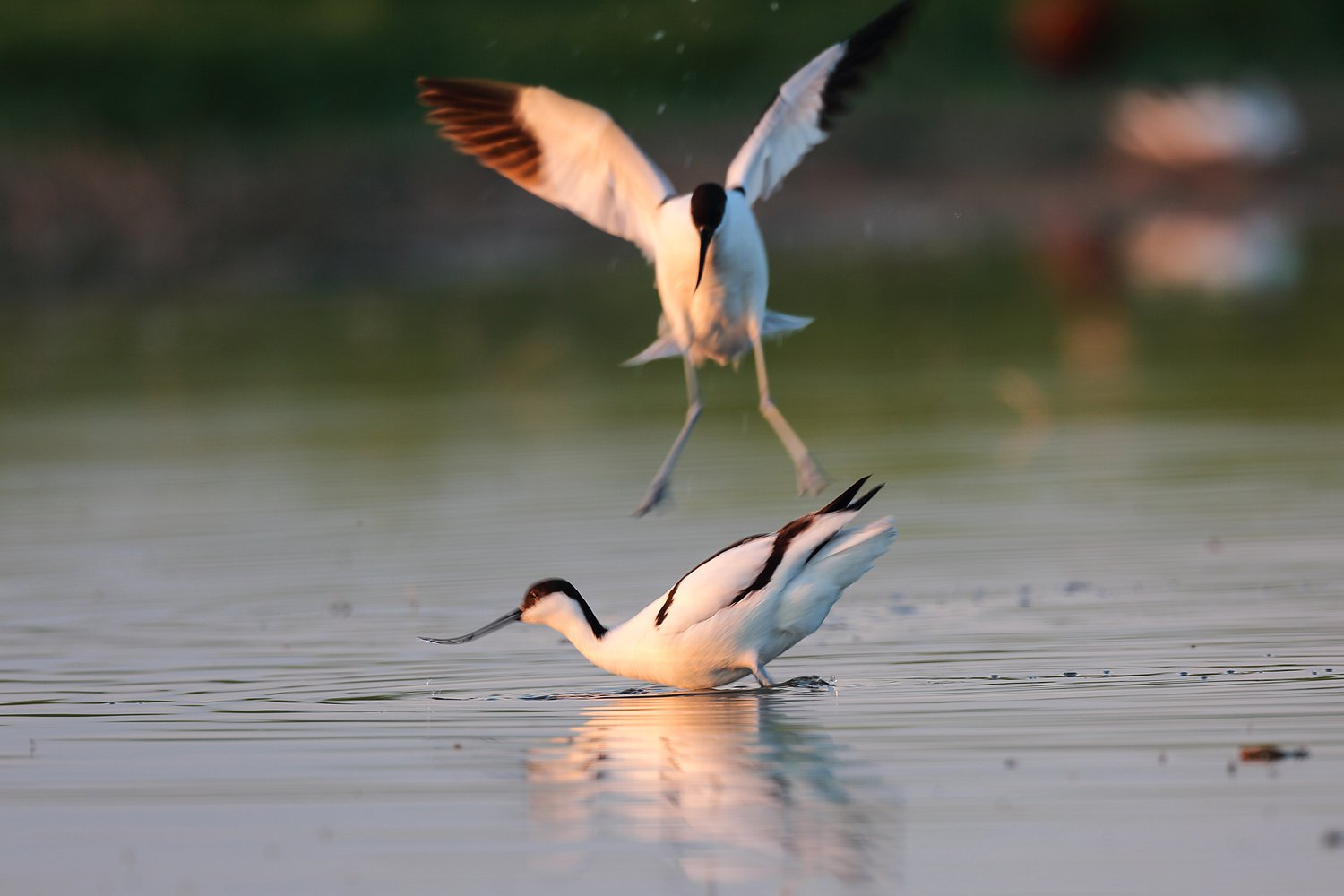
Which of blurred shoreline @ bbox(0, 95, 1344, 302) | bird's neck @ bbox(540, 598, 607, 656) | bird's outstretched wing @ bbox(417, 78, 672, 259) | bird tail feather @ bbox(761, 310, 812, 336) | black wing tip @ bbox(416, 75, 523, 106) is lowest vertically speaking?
bird's neck @ bbox(540, 598, 607, 656)

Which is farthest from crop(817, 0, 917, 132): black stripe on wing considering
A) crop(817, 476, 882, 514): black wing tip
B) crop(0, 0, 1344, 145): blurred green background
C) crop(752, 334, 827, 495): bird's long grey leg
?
crop(0, 0, 1344, 145): blurred green background

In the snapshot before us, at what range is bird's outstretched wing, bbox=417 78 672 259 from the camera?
395 inches

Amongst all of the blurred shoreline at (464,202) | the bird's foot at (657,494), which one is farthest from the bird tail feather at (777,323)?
the blurred shoreline at (464,202)

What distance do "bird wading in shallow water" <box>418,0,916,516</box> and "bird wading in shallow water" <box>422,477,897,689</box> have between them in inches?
66.1

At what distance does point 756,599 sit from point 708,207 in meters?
2.07

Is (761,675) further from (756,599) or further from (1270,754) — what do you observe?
(1270,754)

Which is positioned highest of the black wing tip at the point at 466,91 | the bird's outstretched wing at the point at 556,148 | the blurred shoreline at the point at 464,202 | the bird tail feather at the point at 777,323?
the blurred shoreline at the point at 464,202

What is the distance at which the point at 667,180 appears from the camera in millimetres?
10141

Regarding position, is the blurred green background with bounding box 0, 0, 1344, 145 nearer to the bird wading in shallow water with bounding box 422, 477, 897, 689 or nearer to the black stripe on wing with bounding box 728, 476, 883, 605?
the bird wading in shallow water with bounding box 422, 477, 897, 689

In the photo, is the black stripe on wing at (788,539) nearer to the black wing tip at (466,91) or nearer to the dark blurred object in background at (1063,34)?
the black wing tip at (466,91)

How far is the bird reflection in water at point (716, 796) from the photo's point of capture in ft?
19.0

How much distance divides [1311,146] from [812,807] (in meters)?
29.0

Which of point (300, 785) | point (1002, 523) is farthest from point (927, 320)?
point (300, 785)

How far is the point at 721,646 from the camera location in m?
8.07
